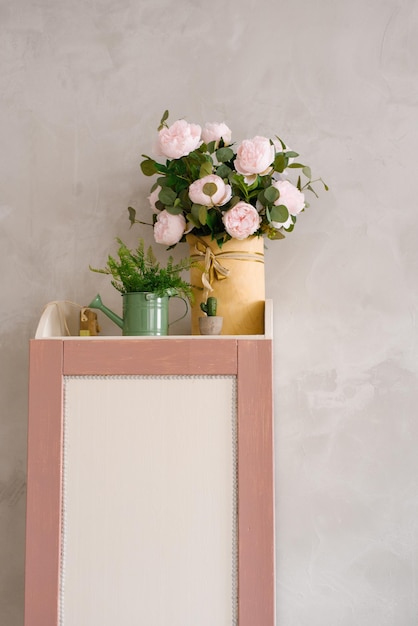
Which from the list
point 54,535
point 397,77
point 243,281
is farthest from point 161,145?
point 54,535

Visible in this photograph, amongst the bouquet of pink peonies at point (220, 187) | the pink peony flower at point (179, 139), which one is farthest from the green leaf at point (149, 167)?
the pink peony flower at point (179, 139)

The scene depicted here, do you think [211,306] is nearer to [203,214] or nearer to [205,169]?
[203,214]

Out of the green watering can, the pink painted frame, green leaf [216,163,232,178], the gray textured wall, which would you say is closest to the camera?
the pink painted frame

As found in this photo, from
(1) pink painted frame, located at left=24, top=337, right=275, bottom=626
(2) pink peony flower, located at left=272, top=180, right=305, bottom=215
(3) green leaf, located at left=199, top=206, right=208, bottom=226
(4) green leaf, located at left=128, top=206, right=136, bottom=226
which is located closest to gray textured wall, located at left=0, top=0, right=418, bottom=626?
(4) green leaf, located at left=128, top=206, right=136, bottom=226

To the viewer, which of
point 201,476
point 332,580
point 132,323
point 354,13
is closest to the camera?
point 201,476

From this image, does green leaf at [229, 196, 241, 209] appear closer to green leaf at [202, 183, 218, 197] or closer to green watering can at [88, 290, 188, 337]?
green leaf at [202, 183, 218, 197]

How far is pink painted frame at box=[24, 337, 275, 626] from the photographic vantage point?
56.2 inches

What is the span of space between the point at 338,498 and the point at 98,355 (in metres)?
0.78

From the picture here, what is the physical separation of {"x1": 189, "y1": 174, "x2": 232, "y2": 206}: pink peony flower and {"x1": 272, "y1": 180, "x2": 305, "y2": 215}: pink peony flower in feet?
0.40

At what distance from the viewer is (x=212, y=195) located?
5.37 ft

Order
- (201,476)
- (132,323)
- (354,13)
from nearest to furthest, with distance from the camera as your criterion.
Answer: (201,476) < (132,323) < (354,13)

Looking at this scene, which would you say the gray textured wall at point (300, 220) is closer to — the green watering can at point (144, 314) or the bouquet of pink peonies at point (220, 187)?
the bouquet of pink peonies at point (220, 187)

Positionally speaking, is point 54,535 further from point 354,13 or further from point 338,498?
point 354,13

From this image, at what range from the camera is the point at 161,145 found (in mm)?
1681
